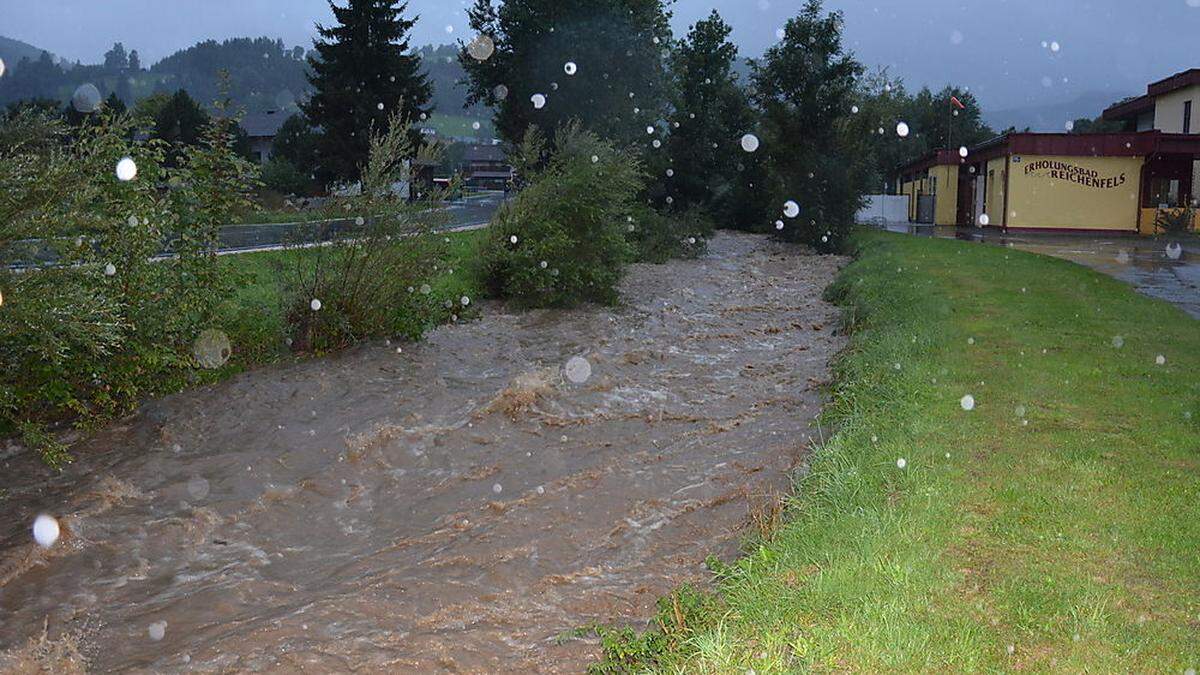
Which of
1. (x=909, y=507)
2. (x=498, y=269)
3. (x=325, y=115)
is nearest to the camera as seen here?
(x=909, y=507)

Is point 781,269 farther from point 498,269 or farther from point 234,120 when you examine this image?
point 234,120

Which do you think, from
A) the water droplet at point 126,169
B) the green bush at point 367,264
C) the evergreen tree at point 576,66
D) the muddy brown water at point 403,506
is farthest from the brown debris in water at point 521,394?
the evergreen tree at point 576,66

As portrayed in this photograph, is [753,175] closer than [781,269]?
No

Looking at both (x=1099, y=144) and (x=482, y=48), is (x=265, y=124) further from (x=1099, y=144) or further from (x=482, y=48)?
(x=1099, y=144)

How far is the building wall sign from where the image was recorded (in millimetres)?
37781

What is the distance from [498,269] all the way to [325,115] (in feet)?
96.9

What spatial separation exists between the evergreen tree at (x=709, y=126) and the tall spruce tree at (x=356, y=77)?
12058mm

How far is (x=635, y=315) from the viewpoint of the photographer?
1791cm

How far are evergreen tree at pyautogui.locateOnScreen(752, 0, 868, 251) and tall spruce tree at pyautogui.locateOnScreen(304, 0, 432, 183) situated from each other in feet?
56.4

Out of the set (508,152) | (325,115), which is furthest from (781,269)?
(325,115)

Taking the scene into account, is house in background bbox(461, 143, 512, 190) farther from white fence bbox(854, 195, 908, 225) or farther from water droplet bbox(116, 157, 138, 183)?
water droplet bbox(116, 157, 138, 183)

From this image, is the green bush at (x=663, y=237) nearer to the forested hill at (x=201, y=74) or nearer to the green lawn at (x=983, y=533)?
the green lawn at (x=983, y=533)

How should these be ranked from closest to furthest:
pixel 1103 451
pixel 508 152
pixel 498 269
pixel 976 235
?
pixel 1103 451 → pixel 498 269 → pixel 508 152 → pixel 976 235

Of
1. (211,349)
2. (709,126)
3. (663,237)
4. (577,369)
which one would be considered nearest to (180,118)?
(709,126)
